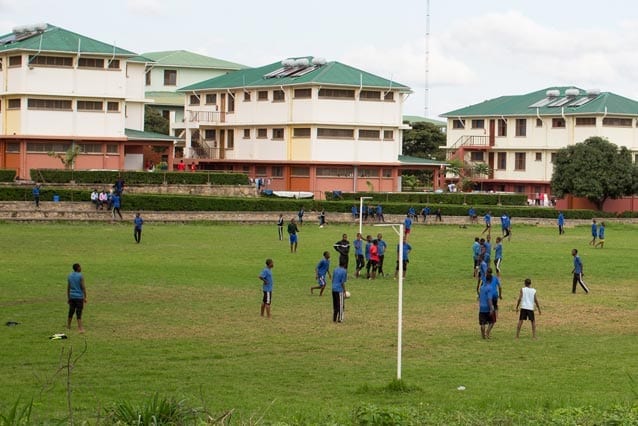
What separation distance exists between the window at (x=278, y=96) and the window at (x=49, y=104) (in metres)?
17.3

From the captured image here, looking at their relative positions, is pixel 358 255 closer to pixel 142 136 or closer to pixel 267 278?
pixel 267 278

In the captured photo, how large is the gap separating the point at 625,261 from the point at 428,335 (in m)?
24.5

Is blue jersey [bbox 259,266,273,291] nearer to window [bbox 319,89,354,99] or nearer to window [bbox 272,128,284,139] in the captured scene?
window [bbox 319,89,354,99]

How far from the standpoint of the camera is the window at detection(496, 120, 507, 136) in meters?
104

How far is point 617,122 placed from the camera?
97312mm

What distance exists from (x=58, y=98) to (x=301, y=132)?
18.6 m

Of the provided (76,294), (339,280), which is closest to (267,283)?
(339,280)

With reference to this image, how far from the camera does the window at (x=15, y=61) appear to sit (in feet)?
252

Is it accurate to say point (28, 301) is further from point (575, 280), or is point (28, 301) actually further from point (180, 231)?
point (180, 231)

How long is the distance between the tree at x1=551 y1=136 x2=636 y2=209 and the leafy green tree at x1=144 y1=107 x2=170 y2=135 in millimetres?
40458

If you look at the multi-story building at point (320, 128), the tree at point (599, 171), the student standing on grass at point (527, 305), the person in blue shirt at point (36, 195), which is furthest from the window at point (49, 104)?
the student standing on grass at point (527, 305)

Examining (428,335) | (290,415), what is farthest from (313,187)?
(290,415)

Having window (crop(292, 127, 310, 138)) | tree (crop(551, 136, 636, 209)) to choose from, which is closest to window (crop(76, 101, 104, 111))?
window (crop(292, 127, 310, 138))

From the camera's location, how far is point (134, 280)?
3850 cm
